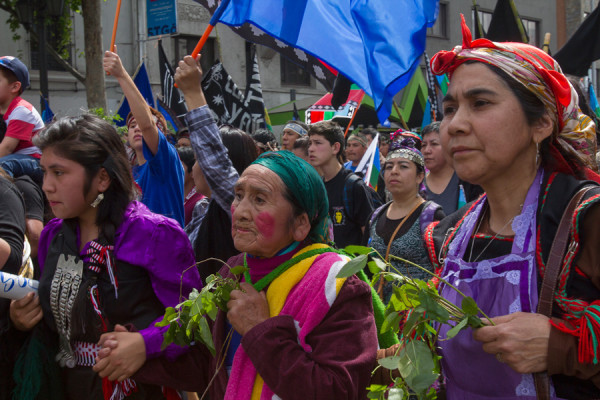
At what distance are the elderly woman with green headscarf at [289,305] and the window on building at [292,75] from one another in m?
21.6

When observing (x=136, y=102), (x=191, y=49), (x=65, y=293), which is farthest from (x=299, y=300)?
(x=191, y=49)

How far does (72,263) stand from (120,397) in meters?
0.61

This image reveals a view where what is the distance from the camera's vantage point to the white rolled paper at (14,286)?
261 centimetres

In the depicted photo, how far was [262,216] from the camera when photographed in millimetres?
2107

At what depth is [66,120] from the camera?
2.67 m

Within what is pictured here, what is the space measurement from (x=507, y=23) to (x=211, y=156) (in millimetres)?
5304

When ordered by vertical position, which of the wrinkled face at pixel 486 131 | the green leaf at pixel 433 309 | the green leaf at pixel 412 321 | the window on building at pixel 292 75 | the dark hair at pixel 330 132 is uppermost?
the wrinkled face at pixel 486 131

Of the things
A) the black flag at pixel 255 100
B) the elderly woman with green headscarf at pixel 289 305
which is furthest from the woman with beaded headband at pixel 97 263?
the black flag at pixel 255 100

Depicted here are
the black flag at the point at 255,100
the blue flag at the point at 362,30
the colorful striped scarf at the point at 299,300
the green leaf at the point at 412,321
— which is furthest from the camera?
the black flag at the point at 255,100

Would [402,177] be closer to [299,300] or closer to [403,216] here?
[403,216]

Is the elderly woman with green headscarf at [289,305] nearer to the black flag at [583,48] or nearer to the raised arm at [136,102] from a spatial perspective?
the raised arm at [136,102]

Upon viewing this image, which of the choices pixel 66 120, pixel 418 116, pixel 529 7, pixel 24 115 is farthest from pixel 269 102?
pixel 66 120

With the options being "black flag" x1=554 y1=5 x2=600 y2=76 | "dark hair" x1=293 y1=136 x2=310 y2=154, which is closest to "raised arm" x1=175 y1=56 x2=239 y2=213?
"dark hair" x1=293 y1=136 x2=310 y2=154

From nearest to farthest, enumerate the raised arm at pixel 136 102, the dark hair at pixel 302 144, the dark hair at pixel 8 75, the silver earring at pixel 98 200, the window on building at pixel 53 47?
the silver earring at pixel 98 200 < the raised arm at pixel 136 102 < the dark hair at pixel 8 75 < the dark hair at pixel 302 144 < the window on building at pixel 53 47
